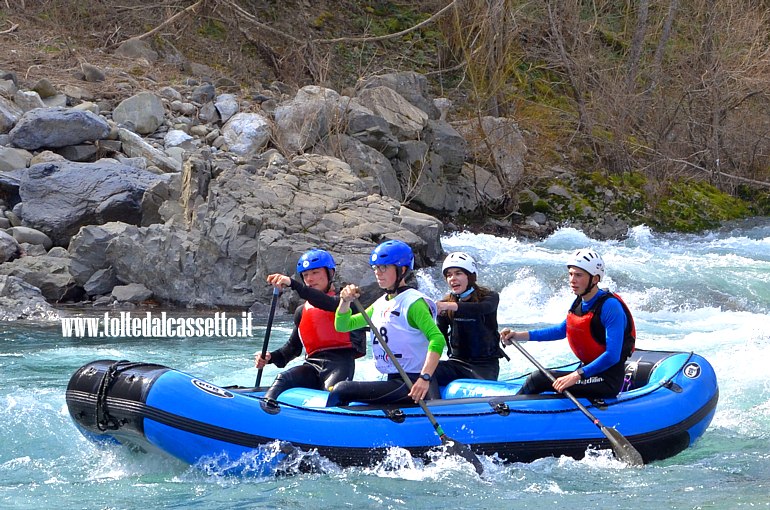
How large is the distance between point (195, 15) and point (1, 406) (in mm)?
15150

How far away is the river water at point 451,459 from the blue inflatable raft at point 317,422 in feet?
0.36

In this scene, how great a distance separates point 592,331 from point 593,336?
33 mm

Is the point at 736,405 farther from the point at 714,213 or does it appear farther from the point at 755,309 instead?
the point at 714,213

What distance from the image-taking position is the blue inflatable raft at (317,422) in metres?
5.24

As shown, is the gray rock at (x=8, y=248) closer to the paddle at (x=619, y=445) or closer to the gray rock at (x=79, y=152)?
the gray rock at (x=79, y=152)

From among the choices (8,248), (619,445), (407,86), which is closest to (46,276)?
(8,248)

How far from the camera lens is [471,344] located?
20.0ft

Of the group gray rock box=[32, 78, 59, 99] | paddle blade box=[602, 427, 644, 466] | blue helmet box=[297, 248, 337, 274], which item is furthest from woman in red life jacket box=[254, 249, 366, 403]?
gray rock box=[32, 78, 59, 99]

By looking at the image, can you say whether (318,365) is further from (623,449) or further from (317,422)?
(623,449)

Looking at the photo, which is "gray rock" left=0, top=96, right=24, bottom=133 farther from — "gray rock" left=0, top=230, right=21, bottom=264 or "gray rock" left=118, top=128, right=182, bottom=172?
"gray rock" left=0, top=230, right=21, bottom=264

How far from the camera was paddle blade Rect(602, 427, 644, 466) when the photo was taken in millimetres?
5445

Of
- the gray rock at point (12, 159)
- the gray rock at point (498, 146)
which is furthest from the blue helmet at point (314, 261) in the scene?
the gray rock at point (498, 146)

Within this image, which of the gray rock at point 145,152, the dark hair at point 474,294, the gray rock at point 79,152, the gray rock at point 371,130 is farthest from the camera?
the gray rock at point 371,130

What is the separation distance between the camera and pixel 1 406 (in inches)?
270
